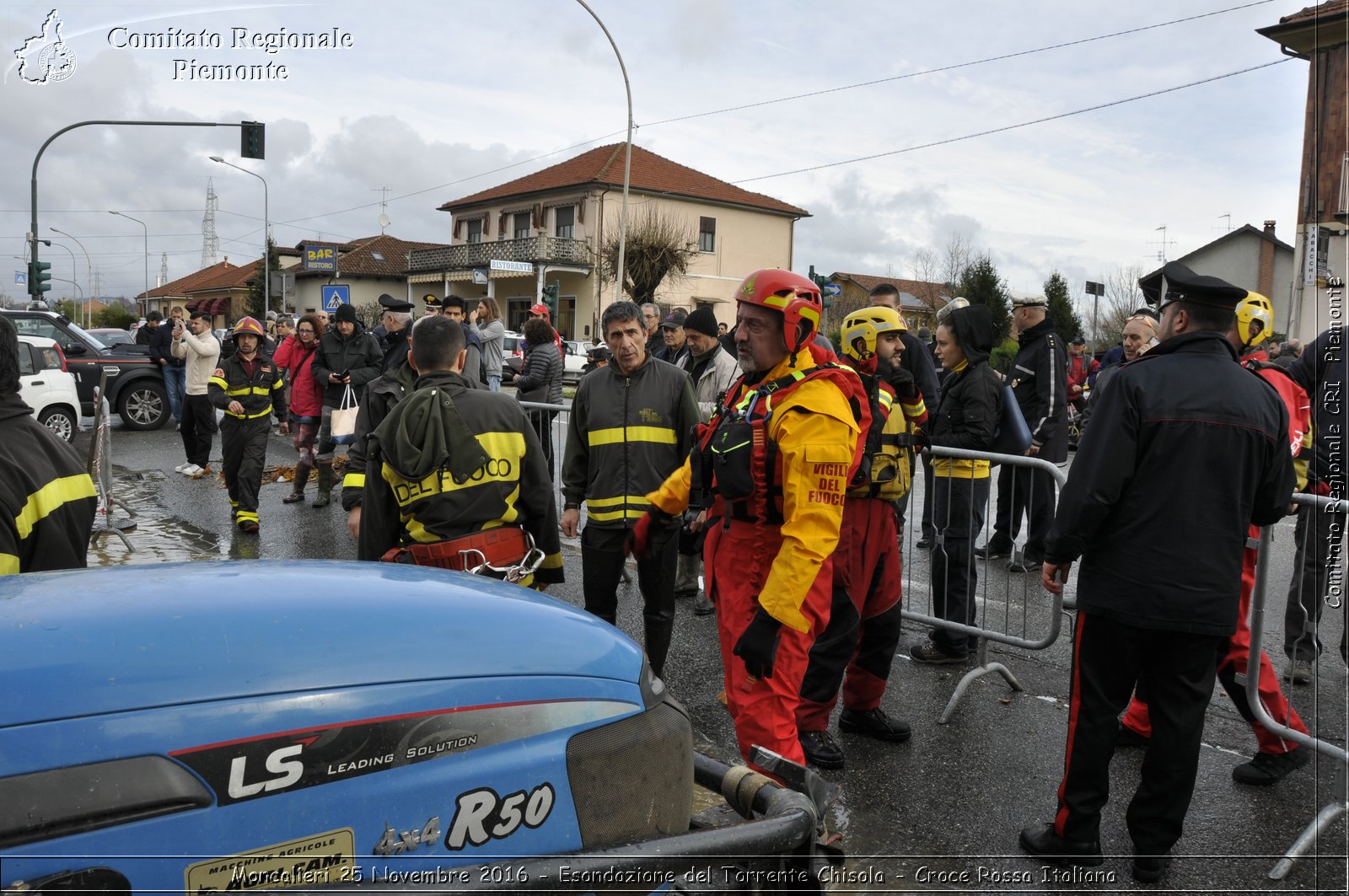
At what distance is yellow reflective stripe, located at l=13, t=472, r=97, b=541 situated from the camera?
117 inches

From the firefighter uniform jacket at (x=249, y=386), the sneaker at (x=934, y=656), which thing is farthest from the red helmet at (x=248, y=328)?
the sneaker at (x=934, y=656)

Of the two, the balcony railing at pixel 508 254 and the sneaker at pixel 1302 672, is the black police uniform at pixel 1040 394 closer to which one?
the sneaker at pixel 1302 672

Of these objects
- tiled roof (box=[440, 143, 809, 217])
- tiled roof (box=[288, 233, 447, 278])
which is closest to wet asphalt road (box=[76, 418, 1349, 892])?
tiled roof (box=[440, 143, 809, 217])

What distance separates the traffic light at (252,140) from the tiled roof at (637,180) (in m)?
27.5

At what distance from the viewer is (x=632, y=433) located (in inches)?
195

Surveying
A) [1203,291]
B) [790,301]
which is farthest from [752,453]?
[1203,291]

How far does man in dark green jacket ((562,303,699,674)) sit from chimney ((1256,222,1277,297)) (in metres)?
35.9

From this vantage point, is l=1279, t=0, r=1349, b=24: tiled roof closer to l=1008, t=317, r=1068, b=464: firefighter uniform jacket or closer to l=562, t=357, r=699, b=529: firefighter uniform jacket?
l=1008, t=317, r=1068, b=464: firefighter uniform jacket

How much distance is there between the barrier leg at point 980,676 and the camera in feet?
15.8

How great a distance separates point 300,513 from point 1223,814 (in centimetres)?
865

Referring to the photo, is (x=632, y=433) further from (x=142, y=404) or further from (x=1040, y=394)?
(x=142, y=404)

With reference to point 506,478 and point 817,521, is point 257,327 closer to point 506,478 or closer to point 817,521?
point 506,478

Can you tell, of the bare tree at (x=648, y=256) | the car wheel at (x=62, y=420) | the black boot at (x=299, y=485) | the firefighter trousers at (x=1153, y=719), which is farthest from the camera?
the bare tree at (x=648, y=256)

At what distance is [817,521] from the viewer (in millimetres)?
3225
